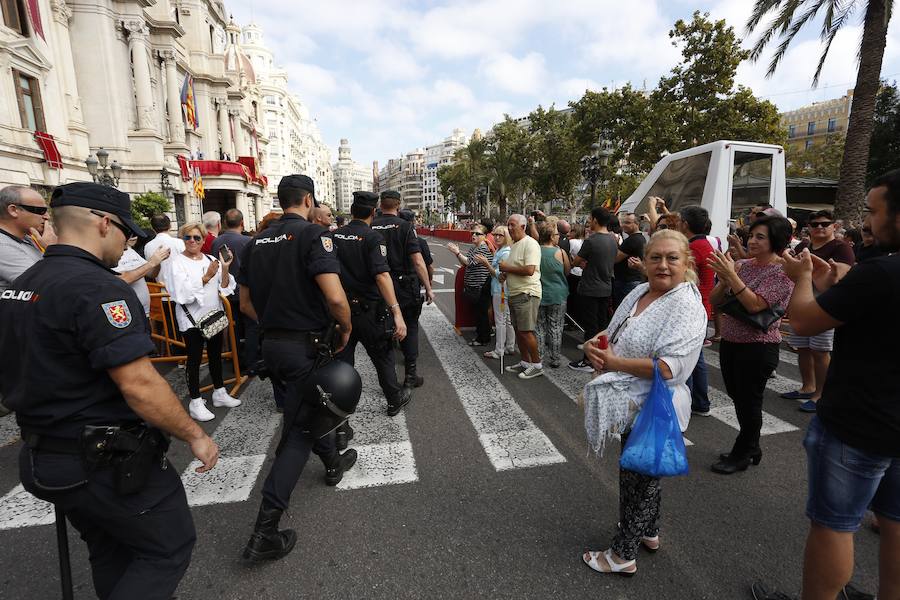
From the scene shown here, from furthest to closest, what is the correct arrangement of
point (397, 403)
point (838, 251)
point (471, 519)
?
point (838, 251)
point (397, 403)
point (471, 519)

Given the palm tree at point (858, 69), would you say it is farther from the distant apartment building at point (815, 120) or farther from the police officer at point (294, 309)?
the distant apartment building at point (815, 120)

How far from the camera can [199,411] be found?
177 inches

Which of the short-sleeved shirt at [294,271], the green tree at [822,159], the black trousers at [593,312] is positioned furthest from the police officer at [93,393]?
the green tree at [822,159]

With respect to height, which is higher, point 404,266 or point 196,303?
point 404,266

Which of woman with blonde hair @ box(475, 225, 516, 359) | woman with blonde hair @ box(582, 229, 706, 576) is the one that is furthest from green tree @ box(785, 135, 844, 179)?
woman with blonde hair @ box(582, 229, 706, 576)

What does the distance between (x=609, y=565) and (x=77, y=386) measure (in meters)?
2.63

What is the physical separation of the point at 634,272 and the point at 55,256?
603cm

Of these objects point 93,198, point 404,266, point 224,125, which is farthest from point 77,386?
point 224,125

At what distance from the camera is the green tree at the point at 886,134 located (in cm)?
2291

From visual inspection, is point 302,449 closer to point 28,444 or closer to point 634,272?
point 28,444

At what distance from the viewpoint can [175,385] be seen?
5.44 metres

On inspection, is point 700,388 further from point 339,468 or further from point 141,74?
point 141,74

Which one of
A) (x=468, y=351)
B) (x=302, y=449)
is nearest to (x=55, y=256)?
(x=302, y=449)

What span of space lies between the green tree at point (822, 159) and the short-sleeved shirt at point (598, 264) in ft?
134
